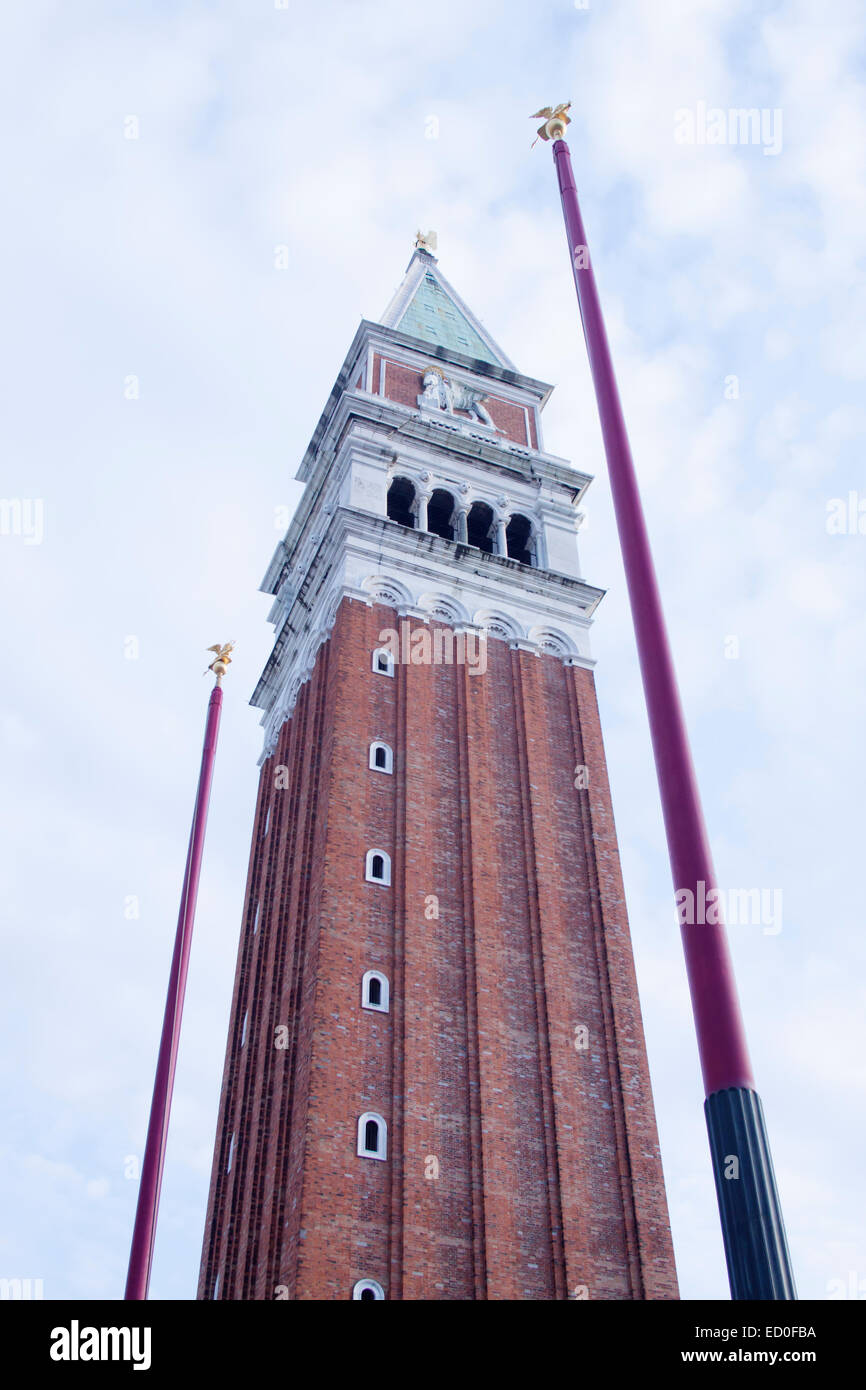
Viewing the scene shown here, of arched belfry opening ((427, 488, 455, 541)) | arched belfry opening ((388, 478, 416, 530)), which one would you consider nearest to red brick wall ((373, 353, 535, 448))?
arched belfry opening ((388, 478, 416, 530))

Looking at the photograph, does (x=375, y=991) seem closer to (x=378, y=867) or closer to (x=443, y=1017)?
(x=443, y=1017)

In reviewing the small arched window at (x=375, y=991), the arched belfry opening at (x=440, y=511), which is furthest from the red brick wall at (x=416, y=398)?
the small arched window at (x=375, y=991)

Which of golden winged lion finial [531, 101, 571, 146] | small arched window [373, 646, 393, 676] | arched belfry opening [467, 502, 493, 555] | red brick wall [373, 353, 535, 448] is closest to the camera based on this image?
golden winged lion finial [531, 101, 571, 146]

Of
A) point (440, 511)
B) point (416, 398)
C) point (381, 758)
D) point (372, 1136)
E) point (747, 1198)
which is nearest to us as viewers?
point (747, 1198)

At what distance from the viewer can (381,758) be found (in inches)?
1369

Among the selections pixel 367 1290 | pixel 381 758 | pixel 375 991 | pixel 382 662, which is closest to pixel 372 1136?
pixel 367 1290

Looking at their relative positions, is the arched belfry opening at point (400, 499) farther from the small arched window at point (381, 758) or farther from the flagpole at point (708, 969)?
the flagpole at point (708, 969)

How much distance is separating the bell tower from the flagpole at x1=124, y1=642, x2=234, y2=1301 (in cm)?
203

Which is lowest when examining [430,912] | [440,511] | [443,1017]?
[443,1017]

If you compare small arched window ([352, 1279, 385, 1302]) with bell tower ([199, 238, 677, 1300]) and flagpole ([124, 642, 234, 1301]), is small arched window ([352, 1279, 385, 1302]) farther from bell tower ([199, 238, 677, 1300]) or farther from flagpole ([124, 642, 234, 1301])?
flagpole ([124, 642, 234, 1301])

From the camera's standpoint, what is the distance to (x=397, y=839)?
3281cm

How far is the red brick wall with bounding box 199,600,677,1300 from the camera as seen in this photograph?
85.9ft

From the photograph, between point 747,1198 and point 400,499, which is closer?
point 747,1198

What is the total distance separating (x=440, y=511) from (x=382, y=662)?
833 centimetres
